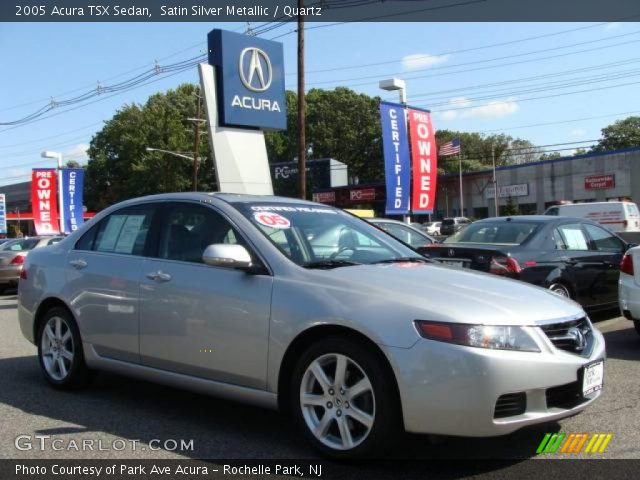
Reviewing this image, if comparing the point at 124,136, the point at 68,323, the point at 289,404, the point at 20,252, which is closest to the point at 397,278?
the point at 289,404

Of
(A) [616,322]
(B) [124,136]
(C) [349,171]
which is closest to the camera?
(A) [616,322]

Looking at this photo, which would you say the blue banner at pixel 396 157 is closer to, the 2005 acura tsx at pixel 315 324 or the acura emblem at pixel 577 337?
the 2005 acura tsx at pixel 315 324

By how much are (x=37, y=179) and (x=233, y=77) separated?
56.2 ft

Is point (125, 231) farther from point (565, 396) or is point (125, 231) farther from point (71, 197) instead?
point (71, 197)

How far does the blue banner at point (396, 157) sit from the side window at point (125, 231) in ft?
42.8

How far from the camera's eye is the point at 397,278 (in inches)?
156

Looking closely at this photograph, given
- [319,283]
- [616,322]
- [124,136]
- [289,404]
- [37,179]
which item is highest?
[124,136]

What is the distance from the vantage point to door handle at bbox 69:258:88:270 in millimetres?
5398

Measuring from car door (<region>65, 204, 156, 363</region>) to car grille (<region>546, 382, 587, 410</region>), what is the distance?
290 cm

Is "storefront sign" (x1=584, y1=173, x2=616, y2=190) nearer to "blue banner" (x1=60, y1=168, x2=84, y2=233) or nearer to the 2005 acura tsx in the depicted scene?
"blue banner" (x1=60, y1=168, x2=84, y2=233)

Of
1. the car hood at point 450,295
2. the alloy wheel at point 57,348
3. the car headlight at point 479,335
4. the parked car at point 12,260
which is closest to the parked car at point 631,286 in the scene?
the car hood at point 450,295

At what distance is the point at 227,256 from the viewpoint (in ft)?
13.4

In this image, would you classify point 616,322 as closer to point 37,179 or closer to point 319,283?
point 319,283

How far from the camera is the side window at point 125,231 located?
512 centimetres
